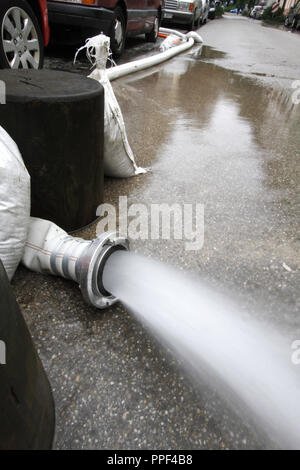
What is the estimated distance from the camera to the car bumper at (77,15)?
530 cm

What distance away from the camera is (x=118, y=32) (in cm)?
652

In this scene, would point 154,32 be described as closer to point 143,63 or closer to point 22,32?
point 143,63

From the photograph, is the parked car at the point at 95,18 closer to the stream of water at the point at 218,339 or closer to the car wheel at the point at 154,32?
the car wheel at the point at 154,32

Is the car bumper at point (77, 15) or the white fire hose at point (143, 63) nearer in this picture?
the car bumper at point (77, 15)

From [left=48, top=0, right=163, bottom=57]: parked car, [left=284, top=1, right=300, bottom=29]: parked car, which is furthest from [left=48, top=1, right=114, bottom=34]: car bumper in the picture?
[left=284, top=1, right=300, bottom=29]: parked car

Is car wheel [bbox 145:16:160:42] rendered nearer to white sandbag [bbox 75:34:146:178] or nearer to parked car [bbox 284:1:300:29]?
white sandbag [bbox 75:34:146:178]

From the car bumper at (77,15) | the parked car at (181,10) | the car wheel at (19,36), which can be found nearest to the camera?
the car wheel at (19,36)

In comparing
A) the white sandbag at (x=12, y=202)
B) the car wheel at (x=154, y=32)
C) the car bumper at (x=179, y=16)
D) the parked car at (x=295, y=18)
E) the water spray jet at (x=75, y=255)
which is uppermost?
the parked car at (x=295, y=18)

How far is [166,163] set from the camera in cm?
319

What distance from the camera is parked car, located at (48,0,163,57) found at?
17.5 feet

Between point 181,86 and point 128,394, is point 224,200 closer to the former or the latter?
point 128,394

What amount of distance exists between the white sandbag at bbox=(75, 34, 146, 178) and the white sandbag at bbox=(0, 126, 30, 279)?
2.95 feet

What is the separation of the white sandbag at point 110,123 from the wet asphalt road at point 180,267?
158mm

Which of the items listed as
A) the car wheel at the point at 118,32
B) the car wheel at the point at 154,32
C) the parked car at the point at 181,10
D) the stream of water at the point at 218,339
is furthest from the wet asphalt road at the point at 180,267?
the parked car at the point at 181,10
